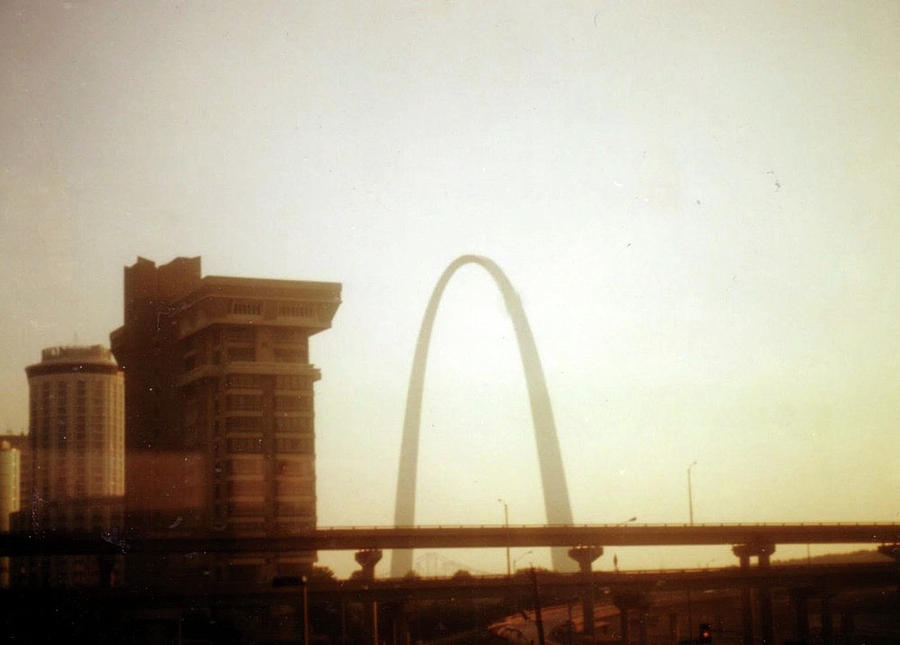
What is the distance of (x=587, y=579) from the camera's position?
356 ft

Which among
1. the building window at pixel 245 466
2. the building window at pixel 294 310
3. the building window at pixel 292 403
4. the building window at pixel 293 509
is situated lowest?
the building window at pixel 293 509

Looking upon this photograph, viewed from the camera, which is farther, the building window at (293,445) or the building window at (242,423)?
the building window at (242,423)

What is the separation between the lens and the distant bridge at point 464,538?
106500 mm

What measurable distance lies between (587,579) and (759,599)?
58.0 ft

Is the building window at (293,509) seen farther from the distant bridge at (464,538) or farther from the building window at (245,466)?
the distant bridge at (464,538)

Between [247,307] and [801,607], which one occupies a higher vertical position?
[247,307]

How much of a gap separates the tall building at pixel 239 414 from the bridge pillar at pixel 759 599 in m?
49.0

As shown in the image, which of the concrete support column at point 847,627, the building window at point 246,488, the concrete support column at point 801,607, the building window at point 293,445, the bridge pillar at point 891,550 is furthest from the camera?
the building window at point 293,445

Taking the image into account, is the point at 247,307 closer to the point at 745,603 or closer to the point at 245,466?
the point at 245,466

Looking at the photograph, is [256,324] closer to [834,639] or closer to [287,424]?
[287,424]

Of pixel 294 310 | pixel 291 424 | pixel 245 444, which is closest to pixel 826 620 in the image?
pixel 291 424

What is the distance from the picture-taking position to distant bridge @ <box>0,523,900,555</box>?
4193 inches

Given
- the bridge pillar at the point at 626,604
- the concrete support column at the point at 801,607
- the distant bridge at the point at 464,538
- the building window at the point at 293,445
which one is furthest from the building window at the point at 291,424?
the concrete support column at the point at 801,607

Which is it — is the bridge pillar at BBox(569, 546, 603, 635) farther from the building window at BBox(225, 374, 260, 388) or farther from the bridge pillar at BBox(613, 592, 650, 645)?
the building window at BBox(225, 374, 260, 388)
